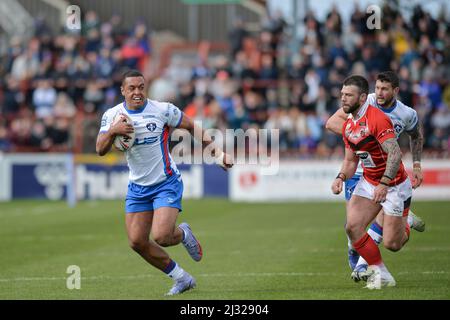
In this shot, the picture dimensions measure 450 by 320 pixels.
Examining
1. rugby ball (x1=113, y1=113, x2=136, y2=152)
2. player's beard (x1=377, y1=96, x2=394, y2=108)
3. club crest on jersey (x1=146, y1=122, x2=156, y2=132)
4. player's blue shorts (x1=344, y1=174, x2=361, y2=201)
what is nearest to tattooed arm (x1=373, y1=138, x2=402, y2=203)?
player's beard (x1=377, y1=96, x2=394, y2=108)

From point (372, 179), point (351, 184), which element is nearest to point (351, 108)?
point (372, 179)

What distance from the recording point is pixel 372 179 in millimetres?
10523

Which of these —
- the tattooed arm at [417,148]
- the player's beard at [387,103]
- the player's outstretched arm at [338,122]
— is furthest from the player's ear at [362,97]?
the tattooed arm at [417,148]

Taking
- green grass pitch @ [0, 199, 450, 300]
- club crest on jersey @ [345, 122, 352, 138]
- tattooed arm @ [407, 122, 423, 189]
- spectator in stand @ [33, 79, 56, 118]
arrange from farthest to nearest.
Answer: spectator in stand @ [33, 79, 56, 118] → tattooed arm @ [407, 122, 423, 189] → club crest on jersey @ [345, 122, 352, 138] → green grass pitch @ [0, 199, 450, 300]

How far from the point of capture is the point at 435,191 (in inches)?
981

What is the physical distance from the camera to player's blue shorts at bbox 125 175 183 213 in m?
10.1

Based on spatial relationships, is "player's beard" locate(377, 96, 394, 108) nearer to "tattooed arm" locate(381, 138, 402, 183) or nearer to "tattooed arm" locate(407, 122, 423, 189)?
"tattooed arm" locate(407, 122, 423, 189)

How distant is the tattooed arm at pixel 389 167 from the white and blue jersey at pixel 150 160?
2200 mm

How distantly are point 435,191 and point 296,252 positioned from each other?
38.4ft

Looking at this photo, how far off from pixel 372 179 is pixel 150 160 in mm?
2537

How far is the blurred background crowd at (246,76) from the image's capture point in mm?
26531

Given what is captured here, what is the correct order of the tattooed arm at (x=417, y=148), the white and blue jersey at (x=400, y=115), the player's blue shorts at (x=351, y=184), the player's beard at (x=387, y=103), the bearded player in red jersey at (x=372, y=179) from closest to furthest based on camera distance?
1. the bearded player in red jersey at (x=372, y=179)
2. the player's beard at (x=387, y=103)
3. the white and blue jersey at (x=400, y=115)
4. the tattooed arm at (x=417, y=148)
5. the player's blue shorts at (x=351, y=184)

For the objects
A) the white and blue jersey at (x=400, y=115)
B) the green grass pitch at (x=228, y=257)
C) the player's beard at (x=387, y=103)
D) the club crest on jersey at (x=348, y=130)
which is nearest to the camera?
the green grass pitch at (x=228, y=257)

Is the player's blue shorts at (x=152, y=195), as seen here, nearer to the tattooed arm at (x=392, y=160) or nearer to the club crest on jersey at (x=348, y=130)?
the club crest on jersey at (x=348, y=130)
